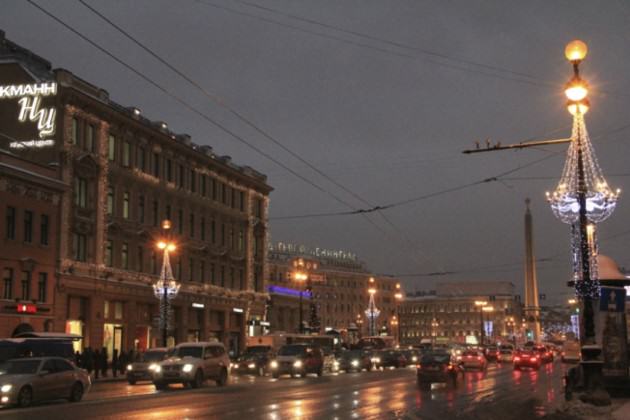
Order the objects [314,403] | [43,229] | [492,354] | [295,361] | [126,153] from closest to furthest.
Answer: [314,403], [295,361], [43,229], [126,153], [492,354]

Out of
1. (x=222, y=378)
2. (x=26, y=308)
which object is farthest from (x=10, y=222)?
(x=222, y=378)

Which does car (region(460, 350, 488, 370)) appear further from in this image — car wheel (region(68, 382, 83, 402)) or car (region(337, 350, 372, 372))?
car wheel (region(68, 382, 83, 402))

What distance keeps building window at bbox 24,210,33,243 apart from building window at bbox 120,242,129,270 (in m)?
10.6

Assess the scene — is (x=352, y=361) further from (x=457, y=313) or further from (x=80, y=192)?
(x=457, y=313)

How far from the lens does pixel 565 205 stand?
82.7ft

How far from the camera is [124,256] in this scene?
57969 millimetres

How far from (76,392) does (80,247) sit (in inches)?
1051

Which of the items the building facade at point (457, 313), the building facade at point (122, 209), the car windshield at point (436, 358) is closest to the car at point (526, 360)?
the car windshield at point (436, 358)

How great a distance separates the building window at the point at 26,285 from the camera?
46.1 m

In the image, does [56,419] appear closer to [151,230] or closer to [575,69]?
[575,69]

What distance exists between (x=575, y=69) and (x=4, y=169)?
3238 cm

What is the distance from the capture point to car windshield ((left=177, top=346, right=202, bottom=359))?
3538cm

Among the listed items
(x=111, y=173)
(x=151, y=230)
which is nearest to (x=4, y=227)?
(x=111, y=173)

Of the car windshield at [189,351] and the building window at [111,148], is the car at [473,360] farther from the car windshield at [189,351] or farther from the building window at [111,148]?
the building window at [111,148]
